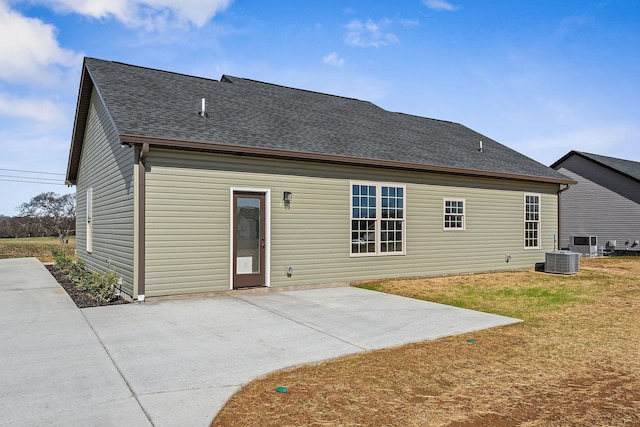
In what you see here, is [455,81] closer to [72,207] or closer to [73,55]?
[73,55]

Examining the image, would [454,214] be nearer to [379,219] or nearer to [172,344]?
[379,219]

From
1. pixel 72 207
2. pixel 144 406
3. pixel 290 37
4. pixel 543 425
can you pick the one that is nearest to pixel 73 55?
pixel 290 37

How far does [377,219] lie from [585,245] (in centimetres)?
1795

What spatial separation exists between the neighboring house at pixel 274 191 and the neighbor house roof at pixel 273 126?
5 cm

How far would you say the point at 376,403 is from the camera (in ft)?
12.0

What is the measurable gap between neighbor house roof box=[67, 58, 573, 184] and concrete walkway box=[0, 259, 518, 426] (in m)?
3.21

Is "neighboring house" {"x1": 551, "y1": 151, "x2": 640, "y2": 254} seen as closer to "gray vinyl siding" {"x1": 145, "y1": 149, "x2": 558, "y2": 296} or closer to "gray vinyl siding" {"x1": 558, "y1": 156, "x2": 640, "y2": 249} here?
"gray vinyl siding" {"x1": 558, "y1": 156, "x2": 640, "y2": 249}

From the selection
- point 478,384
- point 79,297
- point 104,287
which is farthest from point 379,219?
point 478,384

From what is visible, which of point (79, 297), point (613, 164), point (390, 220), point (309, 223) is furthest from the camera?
point (613, 164)

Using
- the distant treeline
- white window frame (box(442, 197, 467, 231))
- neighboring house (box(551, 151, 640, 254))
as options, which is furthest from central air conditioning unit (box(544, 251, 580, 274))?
the distant treeline

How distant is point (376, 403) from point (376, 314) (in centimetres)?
368

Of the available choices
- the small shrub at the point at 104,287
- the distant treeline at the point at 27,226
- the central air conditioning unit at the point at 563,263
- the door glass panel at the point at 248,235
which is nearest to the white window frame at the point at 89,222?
the small shrub at the point at 104,287

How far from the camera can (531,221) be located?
14398mm

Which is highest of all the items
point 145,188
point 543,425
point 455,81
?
point 455,81
